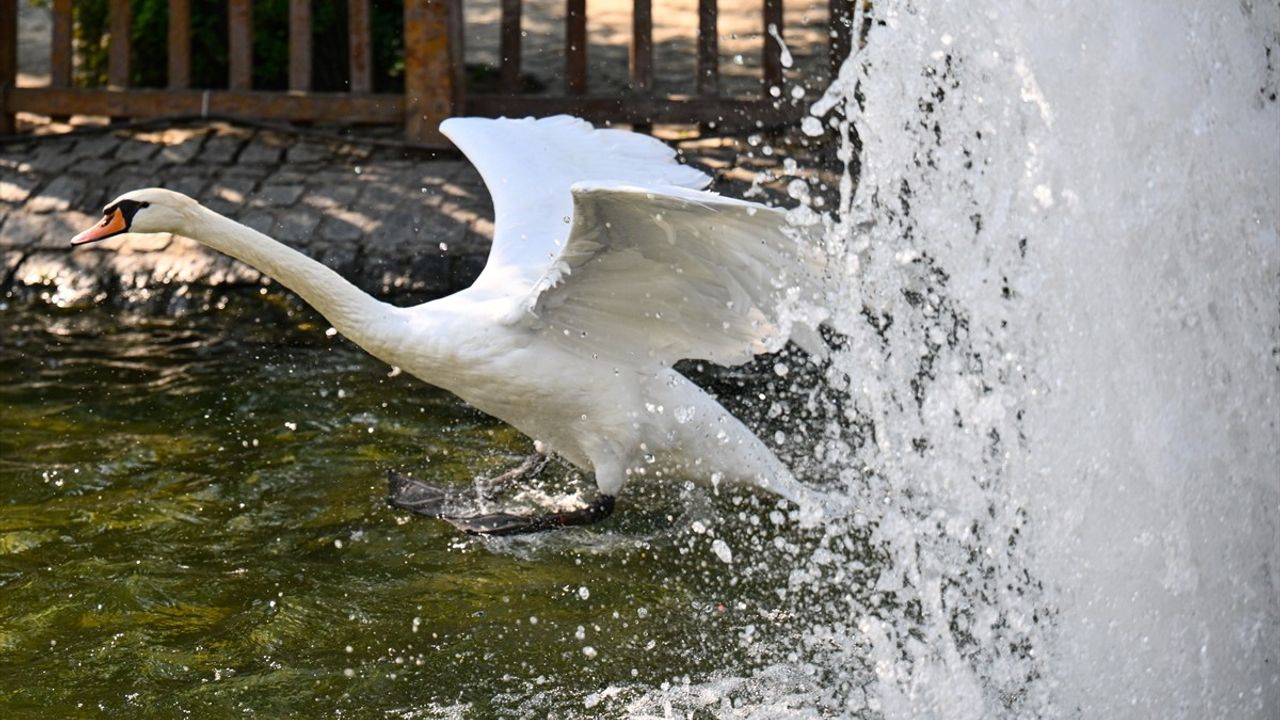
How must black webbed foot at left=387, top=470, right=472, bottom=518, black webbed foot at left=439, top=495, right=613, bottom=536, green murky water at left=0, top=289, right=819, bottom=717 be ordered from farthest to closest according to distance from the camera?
black webbed foot at left=387, top=470, right=472, bottom=518
black webbed foot at left=439, top=495, right=613, bottom=536
green murky water at left=0, top=289, right=819, bottom=717

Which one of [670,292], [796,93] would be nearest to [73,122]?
[796,93]

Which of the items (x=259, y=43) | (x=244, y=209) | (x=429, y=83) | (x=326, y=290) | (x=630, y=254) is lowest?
(x=244, y=209)

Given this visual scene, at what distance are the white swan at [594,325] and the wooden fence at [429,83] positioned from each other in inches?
119

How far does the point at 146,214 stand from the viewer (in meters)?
5.11

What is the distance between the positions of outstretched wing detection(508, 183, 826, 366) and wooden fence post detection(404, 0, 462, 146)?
11.8ft

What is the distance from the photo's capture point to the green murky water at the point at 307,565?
4379 mm

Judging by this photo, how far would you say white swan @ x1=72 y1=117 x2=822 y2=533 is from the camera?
4.81m

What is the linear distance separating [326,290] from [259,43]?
518cm

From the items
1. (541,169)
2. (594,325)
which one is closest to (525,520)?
(594,325)

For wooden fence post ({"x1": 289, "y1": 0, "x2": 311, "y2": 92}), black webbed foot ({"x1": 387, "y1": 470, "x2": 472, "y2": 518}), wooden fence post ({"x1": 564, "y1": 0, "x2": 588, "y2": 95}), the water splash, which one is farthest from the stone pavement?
the water splash

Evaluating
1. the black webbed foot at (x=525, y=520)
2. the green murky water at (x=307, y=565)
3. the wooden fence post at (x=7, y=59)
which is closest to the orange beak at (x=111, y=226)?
the green murky water at (x=307, y=565)

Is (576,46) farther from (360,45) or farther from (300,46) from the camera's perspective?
(300,46)

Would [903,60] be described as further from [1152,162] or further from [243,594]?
[243,594]

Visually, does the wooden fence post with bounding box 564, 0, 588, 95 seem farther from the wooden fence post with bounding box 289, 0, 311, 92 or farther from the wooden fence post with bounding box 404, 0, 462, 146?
the wooden fence post with bounding box 289, 0, 311, 92
